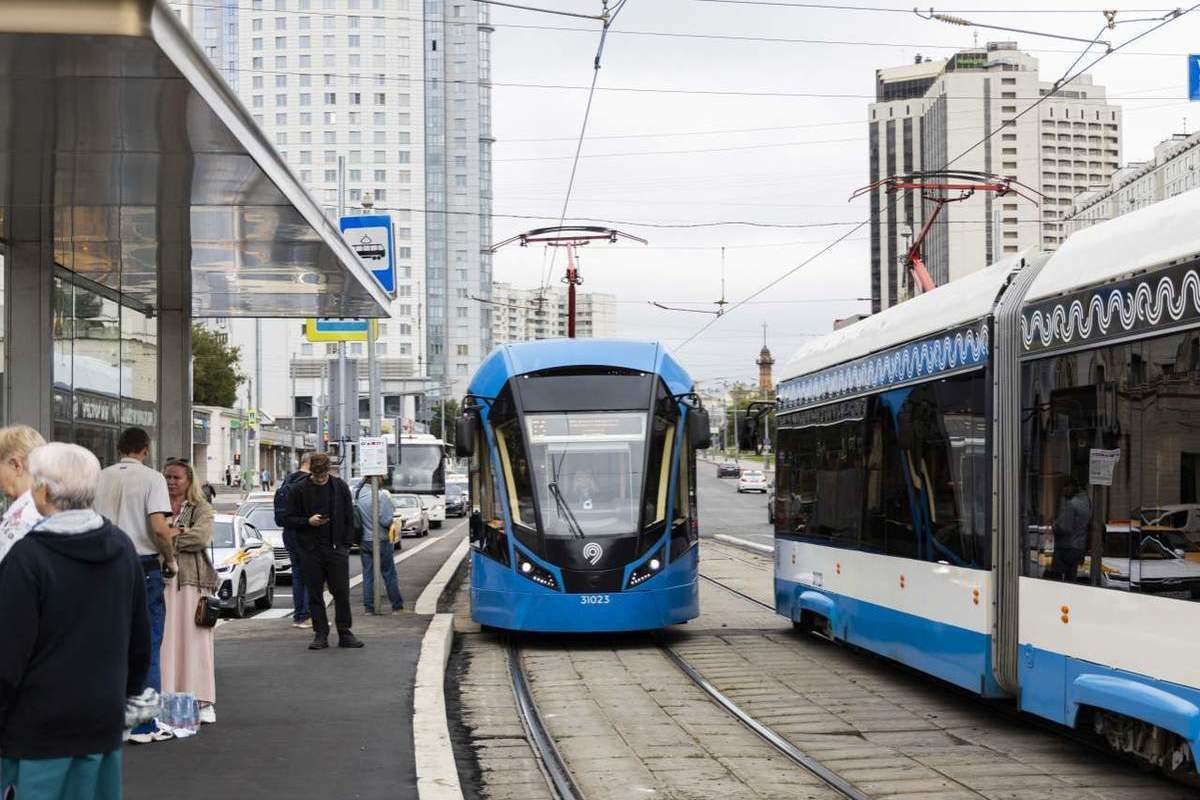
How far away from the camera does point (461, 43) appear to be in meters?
141

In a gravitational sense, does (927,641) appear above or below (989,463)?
below

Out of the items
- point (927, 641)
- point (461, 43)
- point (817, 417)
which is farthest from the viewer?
point (461, 43)

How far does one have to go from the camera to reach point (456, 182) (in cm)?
14475

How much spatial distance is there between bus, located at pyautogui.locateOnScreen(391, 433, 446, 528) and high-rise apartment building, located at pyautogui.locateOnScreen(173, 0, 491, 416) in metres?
58.7

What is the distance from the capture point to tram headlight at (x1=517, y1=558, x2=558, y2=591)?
14.7 m

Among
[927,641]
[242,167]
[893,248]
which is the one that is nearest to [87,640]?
[242,167]

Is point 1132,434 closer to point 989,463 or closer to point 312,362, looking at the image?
point 989,463

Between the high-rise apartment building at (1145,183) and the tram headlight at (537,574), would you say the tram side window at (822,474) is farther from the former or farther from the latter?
the high-rise apartment building at (1145,183)

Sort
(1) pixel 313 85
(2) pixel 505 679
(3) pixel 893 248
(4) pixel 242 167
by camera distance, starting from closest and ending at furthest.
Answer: (4) pixel 242 167, (2) pixel 505 679, (3) pixel 893 248, (1) pixel 313 85

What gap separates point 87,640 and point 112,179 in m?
5.67

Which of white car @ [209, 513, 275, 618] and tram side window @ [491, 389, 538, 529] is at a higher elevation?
tram side window @ [491, 389, 538, 529]

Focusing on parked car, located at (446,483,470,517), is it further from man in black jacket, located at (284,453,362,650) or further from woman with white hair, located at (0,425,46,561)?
woman with white hair, located at (0,425,46,561)

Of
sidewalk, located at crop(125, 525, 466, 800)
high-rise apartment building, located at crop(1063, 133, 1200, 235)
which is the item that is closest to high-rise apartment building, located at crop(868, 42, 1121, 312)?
high-rise apartment building, located at crop(1063, 133, 1200, 235)

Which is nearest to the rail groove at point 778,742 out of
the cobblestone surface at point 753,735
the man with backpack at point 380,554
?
the cobblestone surface at point 753,735
